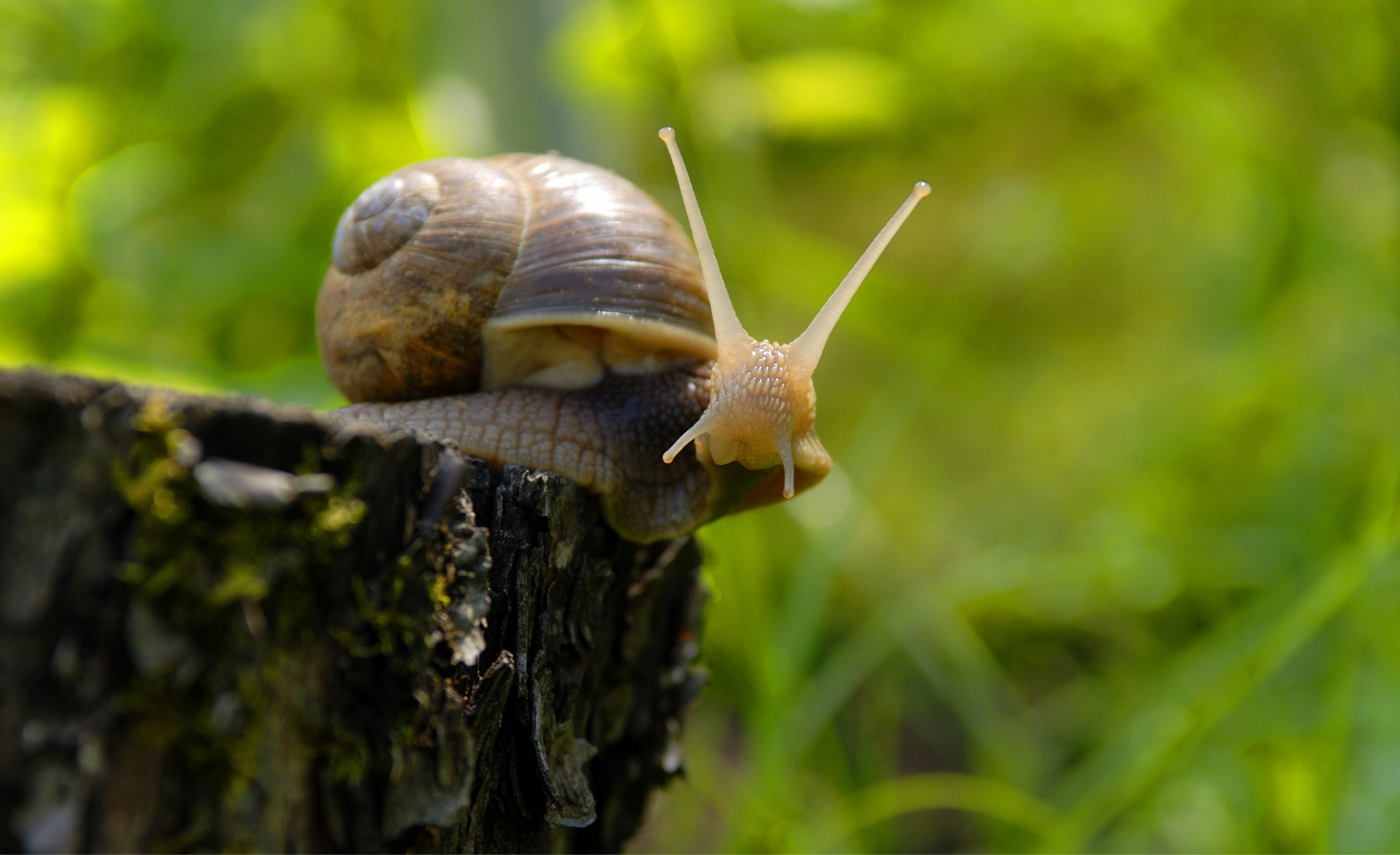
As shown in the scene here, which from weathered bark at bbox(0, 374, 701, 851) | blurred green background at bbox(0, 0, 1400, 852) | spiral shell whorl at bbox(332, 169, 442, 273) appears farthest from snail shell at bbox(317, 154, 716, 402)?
blurred green background at bbox(0, 0, 1400, 852)

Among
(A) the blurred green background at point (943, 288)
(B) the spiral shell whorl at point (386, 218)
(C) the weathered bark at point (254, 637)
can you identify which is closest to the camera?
(C) the weathered bark at point (254, 637)

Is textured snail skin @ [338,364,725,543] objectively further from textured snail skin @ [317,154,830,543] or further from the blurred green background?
the blurred green background

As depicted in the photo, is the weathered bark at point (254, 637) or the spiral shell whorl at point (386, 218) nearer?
the weathered bark at point (254, 637)

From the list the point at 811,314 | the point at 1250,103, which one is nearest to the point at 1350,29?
the point at 1250,103

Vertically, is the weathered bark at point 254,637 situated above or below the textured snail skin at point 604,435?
above

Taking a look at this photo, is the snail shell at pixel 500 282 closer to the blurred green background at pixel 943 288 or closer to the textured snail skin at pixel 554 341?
the textured snail skin at pixel 554 341

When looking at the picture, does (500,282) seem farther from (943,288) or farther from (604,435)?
(943,288)

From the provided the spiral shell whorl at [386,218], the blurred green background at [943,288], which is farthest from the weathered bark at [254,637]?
the blurred green background at [943,288]

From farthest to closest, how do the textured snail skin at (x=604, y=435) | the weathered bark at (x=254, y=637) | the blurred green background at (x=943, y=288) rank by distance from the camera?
the blurred green background at (x=943, y=288), the textured snail skin at (x=604, y=435), the weathered bark at (x=254, y=637)
